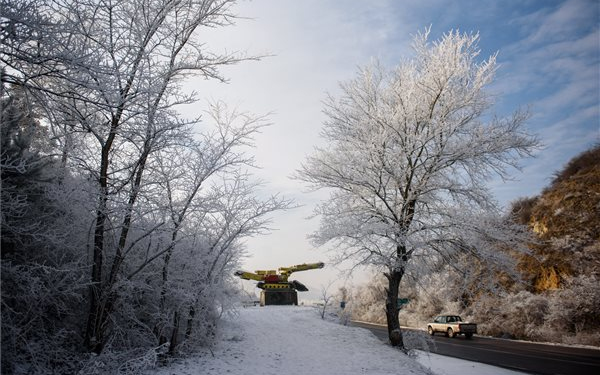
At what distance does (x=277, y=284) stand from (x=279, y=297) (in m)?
0.81

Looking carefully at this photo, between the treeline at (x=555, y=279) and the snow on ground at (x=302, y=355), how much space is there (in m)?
3.18

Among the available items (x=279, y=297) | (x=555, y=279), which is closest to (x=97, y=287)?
(x=279, y=297)

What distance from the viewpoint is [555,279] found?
24.0 meters

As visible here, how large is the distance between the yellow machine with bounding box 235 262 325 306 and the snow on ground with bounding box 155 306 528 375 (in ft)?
21.3

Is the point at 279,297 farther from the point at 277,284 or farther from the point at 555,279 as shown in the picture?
the point at 555,279

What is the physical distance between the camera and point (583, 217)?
24.9 meters

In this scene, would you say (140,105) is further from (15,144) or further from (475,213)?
(475,213)

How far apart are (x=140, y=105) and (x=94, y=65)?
68.3 inches

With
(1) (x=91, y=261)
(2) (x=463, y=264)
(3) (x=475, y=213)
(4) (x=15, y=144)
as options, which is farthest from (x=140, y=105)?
(2) (x=463, y=264)

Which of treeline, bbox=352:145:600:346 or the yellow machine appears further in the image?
the yellow machine

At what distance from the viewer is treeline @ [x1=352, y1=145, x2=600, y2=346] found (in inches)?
776

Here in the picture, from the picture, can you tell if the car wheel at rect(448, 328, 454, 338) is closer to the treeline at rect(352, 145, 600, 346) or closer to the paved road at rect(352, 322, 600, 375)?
the treeline at rect(352, 145, 600, 346)

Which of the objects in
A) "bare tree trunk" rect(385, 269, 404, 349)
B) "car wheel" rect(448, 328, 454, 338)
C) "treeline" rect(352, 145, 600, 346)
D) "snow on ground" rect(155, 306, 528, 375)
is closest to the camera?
"snow on ground" rect(155, 306, 528, 375)

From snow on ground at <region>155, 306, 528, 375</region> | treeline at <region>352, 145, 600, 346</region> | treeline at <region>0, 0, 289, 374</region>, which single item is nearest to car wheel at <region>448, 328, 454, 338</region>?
treeline at <region>352, 145, 600, 346</region>
